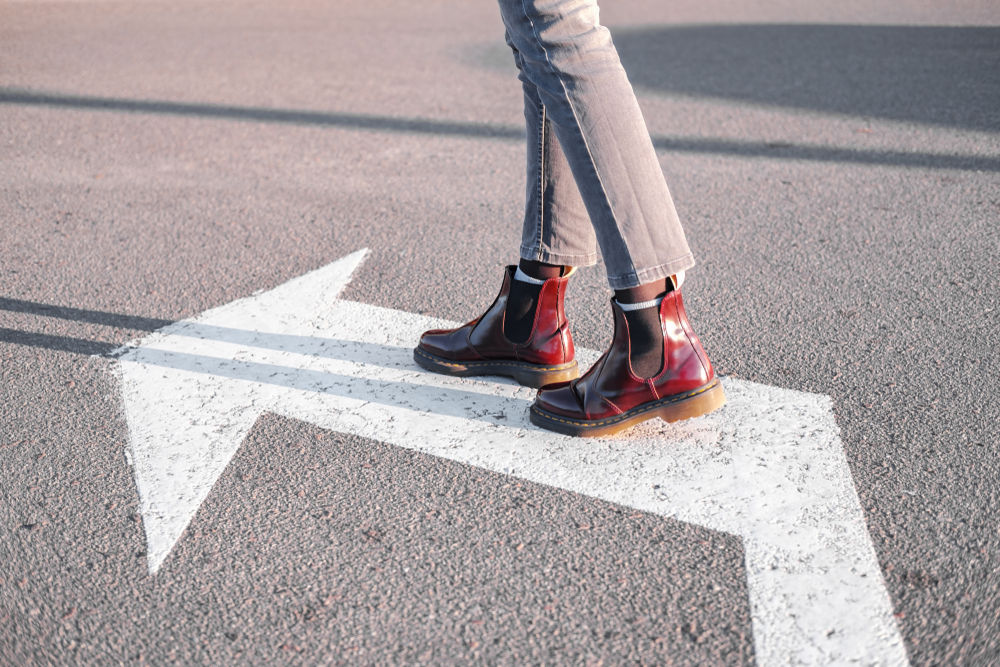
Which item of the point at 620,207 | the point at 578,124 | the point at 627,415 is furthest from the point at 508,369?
the point at 578,124

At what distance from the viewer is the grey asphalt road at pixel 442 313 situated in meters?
1.64

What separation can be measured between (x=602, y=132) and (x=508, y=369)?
0.81 meters

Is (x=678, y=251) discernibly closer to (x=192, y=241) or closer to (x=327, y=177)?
(x=192, y=241)

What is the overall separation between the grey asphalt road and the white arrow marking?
5 centimetres

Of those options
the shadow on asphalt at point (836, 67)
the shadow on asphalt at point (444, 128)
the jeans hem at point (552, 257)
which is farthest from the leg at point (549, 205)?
the shadow on asphalt at point (836, 67)

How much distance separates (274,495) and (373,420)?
380 mm

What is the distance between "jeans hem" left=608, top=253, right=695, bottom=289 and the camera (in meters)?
2.00

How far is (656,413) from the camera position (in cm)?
216

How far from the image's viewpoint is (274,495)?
1.99 metres

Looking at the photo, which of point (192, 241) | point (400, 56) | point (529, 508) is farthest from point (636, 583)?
point (400, 56)

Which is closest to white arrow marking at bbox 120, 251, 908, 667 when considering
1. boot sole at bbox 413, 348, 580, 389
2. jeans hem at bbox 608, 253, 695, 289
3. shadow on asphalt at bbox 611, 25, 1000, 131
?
boot sole at bbox 413, 348, 580, 389

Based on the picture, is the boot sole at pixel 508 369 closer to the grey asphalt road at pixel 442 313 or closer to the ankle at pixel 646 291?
the grey asphalt road at pixel 442 313

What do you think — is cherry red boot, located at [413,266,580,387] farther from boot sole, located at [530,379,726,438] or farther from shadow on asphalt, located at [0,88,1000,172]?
shadow on asphalt, located at [0,88,1000,172]

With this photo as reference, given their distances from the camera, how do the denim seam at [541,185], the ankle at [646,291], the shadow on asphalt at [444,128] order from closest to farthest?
the ankle at [646,291] < the denim seam at [541,185] < the shadow on asphalt at [444,128]
